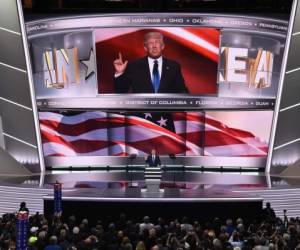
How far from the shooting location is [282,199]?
885 inches

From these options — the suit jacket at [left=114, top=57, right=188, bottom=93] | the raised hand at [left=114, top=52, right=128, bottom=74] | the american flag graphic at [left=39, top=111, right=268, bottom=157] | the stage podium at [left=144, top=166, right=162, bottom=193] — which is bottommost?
the stage podium at [left=144, top=166, right=162, bottom=193]

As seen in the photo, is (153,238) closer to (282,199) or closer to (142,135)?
(282,199)

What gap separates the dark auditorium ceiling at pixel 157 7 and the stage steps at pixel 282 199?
716cm

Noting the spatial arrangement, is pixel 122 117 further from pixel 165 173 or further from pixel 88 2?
pixel 88 2

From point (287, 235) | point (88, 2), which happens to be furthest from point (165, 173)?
point (287, 235)

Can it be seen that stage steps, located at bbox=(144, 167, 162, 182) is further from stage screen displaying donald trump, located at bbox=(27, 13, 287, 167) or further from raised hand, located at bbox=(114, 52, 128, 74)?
raised hand, located at bbox=(114, 52, 128, 74)

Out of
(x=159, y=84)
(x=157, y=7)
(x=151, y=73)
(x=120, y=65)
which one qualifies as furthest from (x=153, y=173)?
(x=157, y=7)

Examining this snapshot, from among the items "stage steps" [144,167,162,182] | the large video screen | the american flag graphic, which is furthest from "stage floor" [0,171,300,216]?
the large video screen

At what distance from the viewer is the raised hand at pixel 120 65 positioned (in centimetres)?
2756

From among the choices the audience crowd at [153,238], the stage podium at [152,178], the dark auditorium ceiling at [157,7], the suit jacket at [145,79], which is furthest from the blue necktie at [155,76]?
the audience crowd at [153,238]

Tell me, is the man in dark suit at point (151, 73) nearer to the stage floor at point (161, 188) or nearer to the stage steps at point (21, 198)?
the stage floor at point (161, 188)

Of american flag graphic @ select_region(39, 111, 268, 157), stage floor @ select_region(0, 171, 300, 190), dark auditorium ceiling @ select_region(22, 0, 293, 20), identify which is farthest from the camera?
american flag graphic @ select_region(39, 111, 268, 157)

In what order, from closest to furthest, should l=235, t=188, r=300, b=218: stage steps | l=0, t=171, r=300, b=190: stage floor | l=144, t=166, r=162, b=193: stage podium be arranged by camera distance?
l=144, t=166, r=162, b=193: stage podium → l=235, t=188, r=300, b=218: stage steps → l=0, t=171, r=300, b=190: stage floor

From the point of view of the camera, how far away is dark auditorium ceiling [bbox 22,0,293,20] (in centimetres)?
2714
